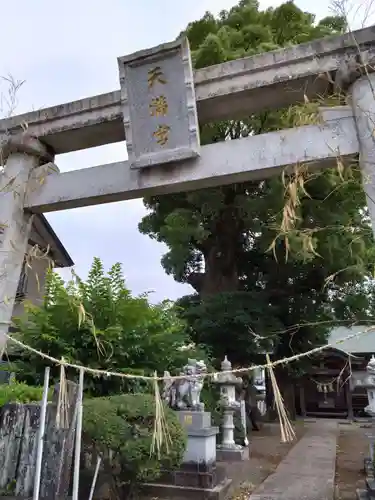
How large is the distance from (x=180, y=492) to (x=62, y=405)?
138 inches

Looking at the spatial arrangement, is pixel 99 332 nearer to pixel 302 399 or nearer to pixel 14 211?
pixel 14 211

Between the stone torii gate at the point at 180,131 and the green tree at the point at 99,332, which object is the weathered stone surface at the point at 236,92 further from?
the green tree at the point at 99,332

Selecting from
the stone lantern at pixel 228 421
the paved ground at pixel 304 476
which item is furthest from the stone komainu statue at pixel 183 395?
the paved ground at pixel 304 476

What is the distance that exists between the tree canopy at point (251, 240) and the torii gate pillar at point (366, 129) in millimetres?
7205

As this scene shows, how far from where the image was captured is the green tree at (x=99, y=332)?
7.27m

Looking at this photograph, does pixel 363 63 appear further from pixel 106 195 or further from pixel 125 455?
pixel 125 455

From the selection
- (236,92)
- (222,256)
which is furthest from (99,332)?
(222,256)

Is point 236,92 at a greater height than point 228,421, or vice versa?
point 236,92

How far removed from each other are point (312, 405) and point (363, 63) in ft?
64.5

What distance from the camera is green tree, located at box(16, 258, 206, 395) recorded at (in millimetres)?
7273

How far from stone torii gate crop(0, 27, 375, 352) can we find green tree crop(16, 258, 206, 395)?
8.51 feet

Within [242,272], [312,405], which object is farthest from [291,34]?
[312,405]

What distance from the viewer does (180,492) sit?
243 inches


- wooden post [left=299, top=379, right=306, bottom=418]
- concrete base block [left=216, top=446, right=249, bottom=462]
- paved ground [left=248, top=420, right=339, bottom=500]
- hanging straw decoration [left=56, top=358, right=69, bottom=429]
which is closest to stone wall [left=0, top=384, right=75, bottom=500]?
hanging straw decoration [left=56, top=358, right=69, bottom=429]
